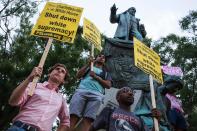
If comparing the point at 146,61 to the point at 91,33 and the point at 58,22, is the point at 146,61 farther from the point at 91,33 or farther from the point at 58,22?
the point at 91,33

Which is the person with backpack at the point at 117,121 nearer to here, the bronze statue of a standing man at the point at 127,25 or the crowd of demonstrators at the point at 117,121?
the crowd of demonstrators at the point at 117,121

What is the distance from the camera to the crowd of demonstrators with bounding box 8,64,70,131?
3875 mm

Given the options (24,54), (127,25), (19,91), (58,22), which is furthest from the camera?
(24,54)

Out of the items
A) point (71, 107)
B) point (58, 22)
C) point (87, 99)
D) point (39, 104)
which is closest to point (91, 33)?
point (87, 99)

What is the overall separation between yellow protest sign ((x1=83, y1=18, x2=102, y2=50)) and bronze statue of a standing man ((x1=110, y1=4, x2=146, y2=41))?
2644mm

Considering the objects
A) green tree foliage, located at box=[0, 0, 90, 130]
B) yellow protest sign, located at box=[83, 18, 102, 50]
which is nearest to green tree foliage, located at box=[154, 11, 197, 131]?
green tree foliage, located at box=[0, 0, 90, 130]

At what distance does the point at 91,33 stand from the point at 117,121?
349 centimetres

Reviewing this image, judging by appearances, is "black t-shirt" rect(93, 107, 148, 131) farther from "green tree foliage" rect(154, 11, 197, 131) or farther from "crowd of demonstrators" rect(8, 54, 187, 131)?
"green tree foliage" rect(154, 11, 197, 131)

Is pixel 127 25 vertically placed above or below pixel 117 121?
above

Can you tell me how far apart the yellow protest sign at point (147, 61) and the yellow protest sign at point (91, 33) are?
1627 millimetres

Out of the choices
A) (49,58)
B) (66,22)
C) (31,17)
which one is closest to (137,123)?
(66,22)

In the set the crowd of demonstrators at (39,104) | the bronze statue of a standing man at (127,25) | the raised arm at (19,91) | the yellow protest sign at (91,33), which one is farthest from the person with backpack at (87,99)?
the bronze statue of a standing man at (127,25)

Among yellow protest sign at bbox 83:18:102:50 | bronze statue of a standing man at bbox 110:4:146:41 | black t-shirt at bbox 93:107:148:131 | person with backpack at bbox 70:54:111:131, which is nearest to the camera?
black t-shirt at bbox 93:107:148:131

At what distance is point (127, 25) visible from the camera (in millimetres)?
10781
